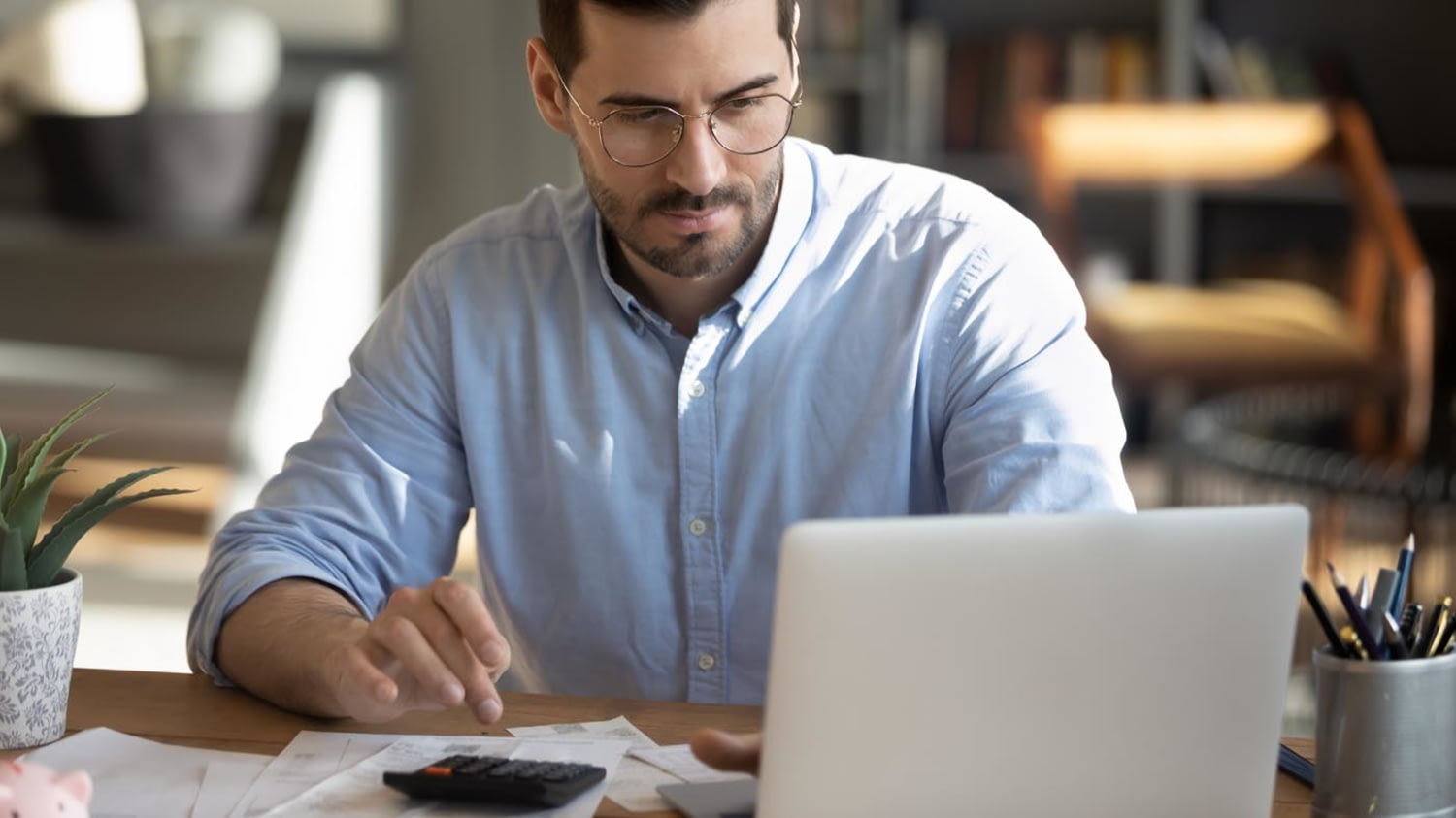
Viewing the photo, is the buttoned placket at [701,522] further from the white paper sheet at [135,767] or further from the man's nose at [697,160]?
the white paper sheet at [135,767]

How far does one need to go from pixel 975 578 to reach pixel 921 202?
74cm

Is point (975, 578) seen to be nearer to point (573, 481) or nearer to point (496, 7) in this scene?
point (573, 481)

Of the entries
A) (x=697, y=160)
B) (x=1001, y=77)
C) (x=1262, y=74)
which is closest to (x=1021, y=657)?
(x=697, y=160)

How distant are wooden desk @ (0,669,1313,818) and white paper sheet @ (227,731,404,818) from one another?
1cm

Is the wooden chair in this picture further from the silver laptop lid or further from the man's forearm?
the silver laptop lid

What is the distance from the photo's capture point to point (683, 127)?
139 cm

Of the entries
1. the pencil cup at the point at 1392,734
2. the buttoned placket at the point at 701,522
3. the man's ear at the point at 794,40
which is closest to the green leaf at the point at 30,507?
the buttoned placket at the point at 701,522

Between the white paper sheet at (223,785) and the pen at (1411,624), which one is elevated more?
the pen at (1411,624)

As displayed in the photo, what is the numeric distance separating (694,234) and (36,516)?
552mm

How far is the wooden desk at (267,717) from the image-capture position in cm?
116

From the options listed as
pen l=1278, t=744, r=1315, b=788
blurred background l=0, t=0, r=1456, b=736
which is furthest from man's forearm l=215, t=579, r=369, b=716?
blurred background l=0, t=0, r=1456, b=736

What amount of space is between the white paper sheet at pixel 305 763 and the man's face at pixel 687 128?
0.49 meters

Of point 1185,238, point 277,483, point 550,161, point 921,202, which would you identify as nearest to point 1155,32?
point 1185,238

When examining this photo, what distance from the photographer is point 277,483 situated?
146 centimetres
